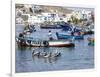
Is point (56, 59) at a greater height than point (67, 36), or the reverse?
point (67, 36)

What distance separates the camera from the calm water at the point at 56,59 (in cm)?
193

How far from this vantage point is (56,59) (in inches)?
80.3

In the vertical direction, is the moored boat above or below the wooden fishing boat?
below

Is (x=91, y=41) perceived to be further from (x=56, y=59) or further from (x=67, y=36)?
(x=56, y=59)

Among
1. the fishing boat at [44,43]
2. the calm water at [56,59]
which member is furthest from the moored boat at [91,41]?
the fishing boat at [44,43]

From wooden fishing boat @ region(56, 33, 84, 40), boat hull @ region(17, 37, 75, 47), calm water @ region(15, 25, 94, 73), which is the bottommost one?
calm water @ region(15, 25, 94, 73)

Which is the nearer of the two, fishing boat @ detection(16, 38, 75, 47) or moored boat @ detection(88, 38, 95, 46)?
fishing boat @ detection(16, 38, 75, 47)

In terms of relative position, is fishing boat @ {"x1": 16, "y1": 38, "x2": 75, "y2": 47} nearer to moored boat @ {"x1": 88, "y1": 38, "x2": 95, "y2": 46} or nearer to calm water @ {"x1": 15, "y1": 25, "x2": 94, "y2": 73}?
calm water @ {"x1": 15, "y1": 25, "x2": 94, "y2": 73}

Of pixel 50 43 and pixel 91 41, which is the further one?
pixel 91 41

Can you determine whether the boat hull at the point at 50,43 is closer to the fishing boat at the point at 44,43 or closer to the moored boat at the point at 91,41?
the fishing boat at the point at 44,43

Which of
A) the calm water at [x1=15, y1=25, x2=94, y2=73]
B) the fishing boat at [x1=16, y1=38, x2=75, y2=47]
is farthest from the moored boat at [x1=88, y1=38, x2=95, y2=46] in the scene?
the fishing boat at [x1=16, y1=38, x2=75, y2=47]

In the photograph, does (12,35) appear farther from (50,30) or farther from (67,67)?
(67,67)

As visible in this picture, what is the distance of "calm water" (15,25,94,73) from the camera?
1930 millimetres

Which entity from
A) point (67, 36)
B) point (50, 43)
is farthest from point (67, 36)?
point (50, 43)
